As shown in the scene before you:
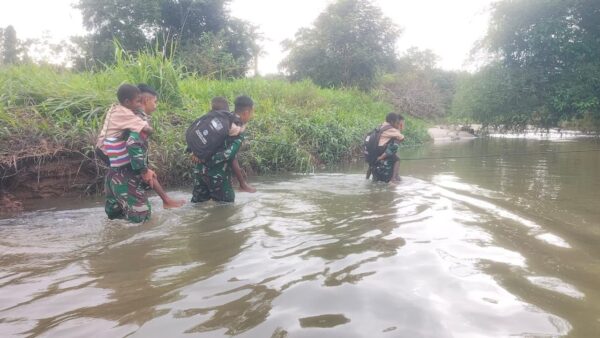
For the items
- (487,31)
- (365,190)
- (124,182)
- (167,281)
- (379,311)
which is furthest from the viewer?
(487,31)

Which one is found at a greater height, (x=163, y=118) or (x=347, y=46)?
(x=347, y=46)

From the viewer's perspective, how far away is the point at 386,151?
680cm

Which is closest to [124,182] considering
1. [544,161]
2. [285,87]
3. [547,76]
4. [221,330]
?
[221,330]

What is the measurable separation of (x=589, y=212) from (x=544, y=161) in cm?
559

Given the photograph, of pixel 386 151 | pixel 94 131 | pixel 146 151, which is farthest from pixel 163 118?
pixel 386 151

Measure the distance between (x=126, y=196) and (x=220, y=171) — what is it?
3.93 ft

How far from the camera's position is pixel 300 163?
839 centimetres

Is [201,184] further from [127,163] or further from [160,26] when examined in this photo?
[160,26]

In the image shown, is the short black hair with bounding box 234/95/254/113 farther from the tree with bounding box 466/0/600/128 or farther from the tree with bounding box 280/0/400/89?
the tree with bounding box 466/0/600/128

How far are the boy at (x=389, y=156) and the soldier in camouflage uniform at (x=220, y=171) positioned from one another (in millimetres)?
2633

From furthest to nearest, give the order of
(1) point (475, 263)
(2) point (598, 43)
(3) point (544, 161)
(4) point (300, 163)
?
1. (2) point (598, 43)
2. (3) point (544, 161)
3. (4) point (300, 163)
4. (1) point (475, 263)

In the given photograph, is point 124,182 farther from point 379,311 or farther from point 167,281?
point 379,311

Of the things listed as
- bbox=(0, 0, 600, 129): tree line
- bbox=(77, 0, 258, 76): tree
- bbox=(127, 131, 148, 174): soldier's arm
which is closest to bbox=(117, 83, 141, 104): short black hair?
bbox=(127, 131, 148, 174): soldier's arm

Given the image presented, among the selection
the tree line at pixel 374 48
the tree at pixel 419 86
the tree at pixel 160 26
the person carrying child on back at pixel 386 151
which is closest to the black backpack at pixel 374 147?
the person carrying child on back at pixel 386 151
